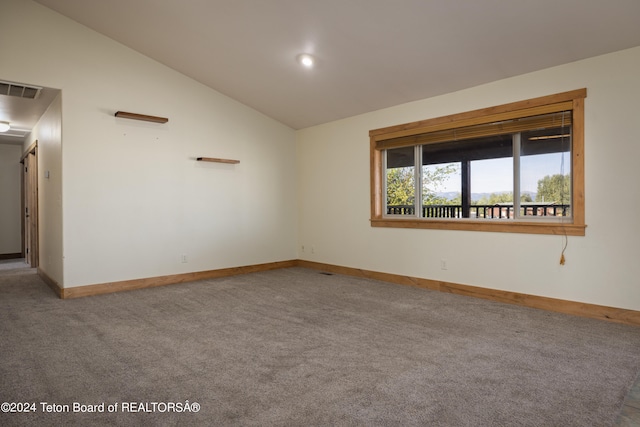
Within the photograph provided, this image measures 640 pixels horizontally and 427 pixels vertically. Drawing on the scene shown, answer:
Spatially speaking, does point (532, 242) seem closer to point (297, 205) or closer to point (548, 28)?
point (548, 28)

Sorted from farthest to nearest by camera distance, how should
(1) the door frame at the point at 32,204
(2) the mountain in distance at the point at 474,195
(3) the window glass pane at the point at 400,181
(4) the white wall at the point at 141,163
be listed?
(1) the door frame at the point at 32,204 → (3) the window glass pane at the point at 400,181 → (4) the white wall at the point at 141,163 → (2) the mountain in distance at the point at 474,195

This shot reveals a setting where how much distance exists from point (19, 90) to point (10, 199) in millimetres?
4699

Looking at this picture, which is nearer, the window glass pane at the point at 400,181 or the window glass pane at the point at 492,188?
the window glass pane at the point at 492,188

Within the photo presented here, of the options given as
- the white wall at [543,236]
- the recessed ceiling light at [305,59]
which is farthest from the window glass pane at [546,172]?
the recessed ceiling light at [305,59]

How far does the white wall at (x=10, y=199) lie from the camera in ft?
25.6

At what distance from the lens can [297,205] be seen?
6797 mm

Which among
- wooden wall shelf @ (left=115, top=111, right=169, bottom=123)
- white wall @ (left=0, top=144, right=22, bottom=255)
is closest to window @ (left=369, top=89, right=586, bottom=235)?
wooden wall shelf @ (left=115, top=111, right=169, bottom=123)

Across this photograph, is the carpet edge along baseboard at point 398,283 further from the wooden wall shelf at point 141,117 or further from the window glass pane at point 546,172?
the wooden wall shelf at point 141,117

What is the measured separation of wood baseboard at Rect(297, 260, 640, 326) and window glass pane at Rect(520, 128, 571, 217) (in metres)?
0.90

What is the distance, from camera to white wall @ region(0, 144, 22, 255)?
781cm

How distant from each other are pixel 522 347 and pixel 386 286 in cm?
226

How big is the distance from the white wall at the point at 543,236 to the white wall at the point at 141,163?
158cm

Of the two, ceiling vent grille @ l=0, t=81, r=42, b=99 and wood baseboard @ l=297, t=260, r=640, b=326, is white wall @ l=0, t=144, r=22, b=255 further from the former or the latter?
wood baseboard @ l=297, t=260, r=640, b=326

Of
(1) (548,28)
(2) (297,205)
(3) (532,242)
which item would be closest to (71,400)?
(3) (532,242)
